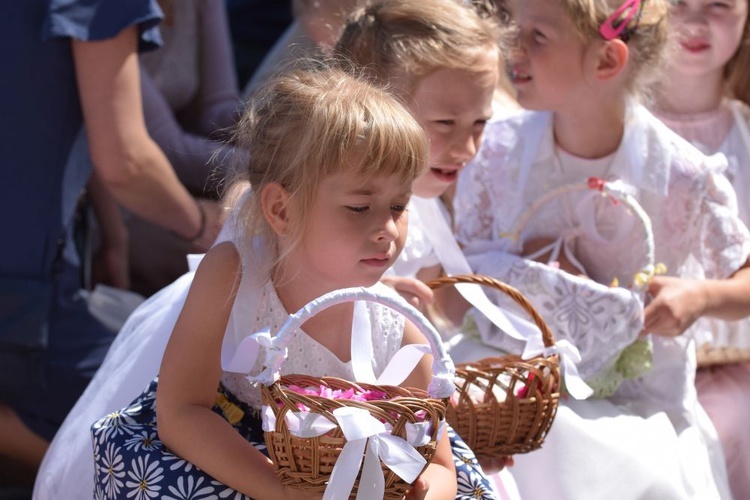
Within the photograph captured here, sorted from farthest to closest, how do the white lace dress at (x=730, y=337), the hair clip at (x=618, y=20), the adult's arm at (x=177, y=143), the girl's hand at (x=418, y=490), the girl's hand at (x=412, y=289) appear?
the adult's arm at (x=177, y=143), the white lace dress at (x=730, y=337), the hair clip at (x=618, y=20), the girl's hand at (x=412, y=289), the girl's hand at (x=418, y=490)

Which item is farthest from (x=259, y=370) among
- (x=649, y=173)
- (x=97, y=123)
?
(x=649, y=173)

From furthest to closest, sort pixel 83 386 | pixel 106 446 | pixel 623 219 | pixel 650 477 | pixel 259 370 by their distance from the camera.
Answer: pixel 83 386 < pixel 623 219 < pixel 650 477 < pixel 259 370 < pixel 106 446

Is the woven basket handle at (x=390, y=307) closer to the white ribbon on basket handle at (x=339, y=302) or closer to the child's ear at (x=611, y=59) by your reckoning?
the white ribbon on basket handle at (x=339, y=302)

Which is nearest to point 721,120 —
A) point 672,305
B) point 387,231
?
point 672,305

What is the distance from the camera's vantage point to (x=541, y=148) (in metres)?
2.75

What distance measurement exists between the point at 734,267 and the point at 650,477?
0.60m

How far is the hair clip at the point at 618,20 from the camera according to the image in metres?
2.54

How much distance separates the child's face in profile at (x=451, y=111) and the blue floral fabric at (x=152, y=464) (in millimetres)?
663

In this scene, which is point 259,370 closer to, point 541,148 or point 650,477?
point 650,477

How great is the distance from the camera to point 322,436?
1602 mm

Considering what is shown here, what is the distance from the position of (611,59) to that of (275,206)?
1083 millimetres

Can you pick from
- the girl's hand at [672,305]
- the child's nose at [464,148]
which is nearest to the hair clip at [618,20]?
A: the child's nose at [464,148]

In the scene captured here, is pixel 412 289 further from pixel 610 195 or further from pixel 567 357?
pixel 610 195

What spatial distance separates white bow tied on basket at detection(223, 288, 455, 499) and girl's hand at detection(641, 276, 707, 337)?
972 mm
